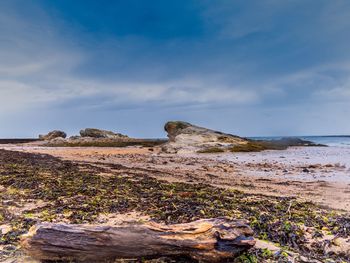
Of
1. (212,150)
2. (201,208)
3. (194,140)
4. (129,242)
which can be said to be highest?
(194,140)

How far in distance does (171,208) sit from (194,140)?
2101cm

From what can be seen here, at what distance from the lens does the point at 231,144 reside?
25.8 metres

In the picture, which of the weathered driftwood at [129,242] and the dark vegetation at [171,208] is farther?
the dark vegetation at [171,208]

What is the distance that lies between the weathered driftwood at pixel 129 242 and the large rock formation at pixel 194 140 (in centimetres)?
2009

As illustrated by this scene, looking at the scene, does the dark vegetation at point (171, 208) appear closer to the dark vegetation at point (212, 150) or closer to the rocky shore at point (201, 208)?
the rocky shore at point (201, 208)

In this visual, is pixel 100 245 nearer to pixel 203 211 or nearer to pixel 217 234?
pixel 217 234

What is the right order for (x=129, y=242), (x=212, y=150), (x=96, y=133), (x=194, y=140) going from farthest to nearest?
1. (x=96, y=133)
2. (x=194, y=140)
3. (x=212, y=150)
4. (x=129, y=242)

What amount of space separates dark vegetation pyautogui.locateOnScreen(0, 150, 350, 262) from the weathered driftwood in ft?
1.16

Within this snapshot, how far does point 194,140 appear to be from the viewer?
86.3 ft

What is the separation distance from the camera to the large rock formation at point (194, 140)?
2402 cm

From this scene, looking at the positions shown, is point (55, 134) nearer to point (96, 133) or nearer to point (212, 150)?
point (96, 133)

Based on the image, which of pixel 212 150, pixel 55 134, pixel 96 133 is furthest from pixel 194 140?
pixel 55 134

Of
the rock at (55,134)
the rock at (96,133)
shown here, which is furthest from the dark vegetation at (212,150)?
the rock at (55,134)

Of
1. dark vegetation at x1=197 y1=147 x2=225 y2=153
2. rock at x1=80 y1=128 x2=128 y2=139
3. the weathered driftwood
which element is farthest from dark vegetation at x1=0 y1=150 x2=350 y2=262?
rock at x1=80 y1=128 x2=128 y2=139
